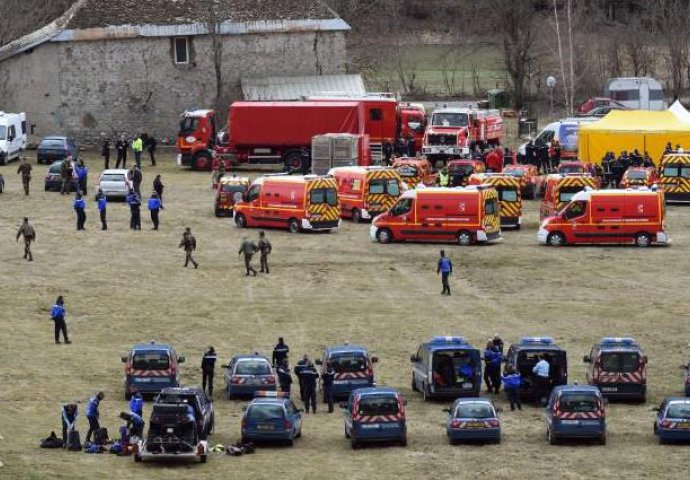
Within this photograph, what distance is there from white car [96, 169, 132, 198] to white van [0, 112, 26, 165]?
12.0 m

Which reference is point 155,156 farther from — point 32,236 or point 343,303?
point 343,303

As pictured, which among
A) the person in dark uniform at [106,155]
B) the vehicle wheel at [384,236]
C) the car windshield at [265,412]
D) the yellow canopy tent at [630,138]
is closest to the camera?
the car windshield at [265,412]

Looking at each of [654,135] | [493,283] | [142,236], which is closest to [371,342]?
[493,283]

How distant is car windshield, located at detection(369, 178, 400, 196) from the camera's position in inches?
2680

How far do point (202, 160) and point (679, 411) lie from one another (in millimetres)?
46723

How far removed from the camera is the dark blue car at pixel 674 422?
37.7 meters

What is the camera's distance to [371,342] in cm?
4950

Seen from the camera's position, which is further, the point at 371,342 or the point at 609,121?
the point at 609,121

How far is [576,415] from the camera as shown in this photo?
3794cm

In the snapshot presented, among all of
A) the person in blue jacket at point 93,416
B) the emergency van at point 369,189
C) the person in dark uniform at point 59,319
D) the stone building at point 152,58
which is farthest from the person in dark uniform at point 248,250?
the stone building at point 152,58

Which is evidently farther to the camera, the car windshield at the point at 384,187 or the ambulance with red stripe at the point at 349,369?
the car windshield at the point at 384,187

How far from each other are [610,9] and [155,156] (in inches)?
1551

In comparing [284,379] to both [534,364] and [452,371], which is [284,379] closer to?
[452,371]

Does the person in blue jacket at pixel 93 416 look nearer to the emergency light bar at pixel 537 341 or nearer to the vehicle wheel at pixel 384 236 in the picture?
the emergency light bar at pixel 537 341
